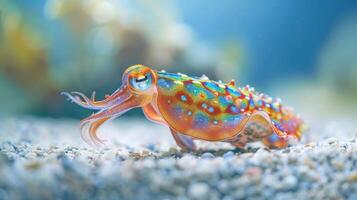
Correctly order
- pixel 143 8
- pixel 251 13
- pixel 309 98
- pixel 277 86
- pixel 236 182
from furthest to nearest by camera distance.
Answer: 1. pixel 277 86
2. pixel 251 13
3. pixel 309 98
4. pixel 143 8
5. pixel 236 182

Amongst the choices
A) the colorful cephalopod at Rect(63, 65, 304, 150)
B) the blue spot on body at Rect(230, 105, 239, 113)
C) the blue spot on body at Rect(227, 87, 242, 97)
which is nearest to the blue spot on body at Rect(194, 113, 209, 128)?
the colorful cephalopod at Rect(63, 65, 304, 150)

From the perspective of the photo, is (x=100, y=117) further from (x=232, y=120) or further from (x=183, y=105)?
(x=232, y=120)

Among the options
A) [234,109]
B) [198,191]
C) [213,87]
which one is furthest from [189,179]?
[213,87]

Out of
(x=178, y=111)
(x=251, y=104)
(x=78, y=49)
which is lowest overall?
(x=178, y=111)

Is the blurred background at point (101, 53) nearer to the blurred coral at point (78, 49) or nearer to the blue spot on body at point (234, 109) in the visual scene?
the blurred coral at point (78, 49)

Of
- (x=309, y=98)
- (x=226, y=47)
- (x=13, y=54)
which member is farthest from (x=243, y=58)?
(x=13, y=54)

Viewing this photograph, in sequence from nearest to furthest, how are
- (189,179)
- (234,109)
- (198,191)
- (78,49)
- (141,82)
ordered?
(198,191)
(189,179)
(141,82)
(234,109)
(78,49)

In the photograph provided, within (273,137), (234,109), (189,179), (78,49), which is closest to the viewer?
(189,179)

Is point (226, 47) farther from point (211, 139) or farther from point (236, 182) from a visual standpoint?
point (236, 182)
